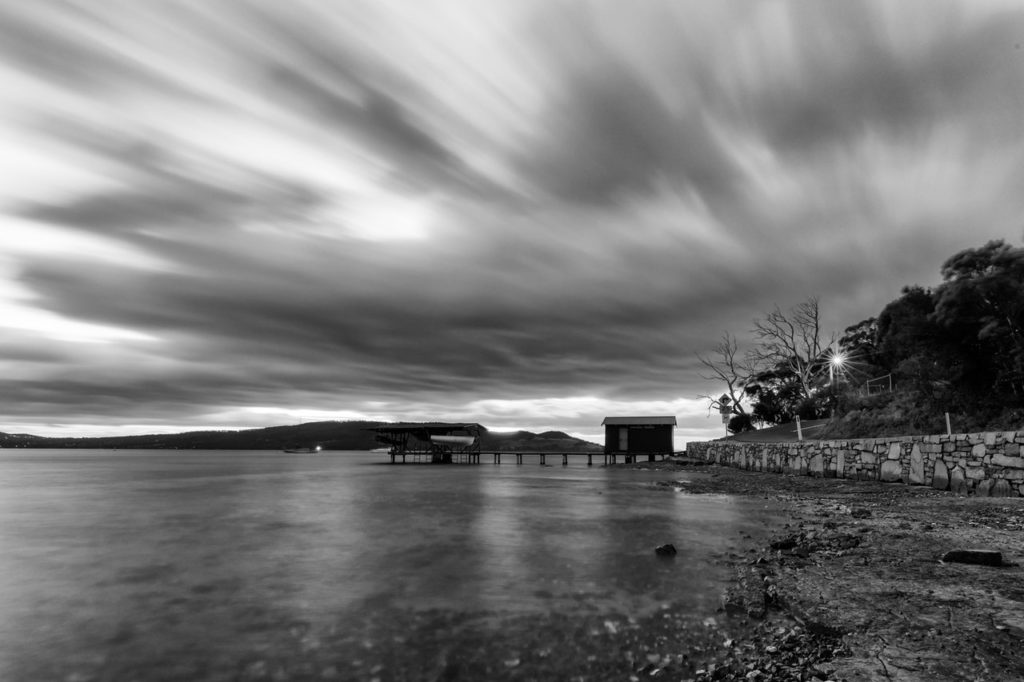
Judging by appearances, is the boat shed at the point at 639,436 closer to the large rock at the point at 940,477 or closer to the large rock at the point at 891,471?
the large rock at the point at 891,471

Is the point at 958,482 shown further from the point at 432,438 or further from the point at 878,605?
the point at 432,438

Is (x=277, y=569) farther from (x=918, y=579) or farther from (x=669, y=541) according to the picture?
(x=918, y=579)

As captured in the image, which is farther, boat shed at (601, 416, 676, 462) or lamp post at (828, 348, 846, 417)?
boat shed at (601, 416, 676, 462)

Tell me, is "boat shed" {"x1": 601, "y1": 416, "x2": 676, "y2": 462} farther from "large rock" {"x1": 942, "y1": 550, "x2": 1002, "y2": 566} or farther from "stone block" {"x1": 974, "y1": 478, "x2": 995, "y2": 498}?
"large rock" {"x1": 942, "y1": 550, "x2": 1002, "y2": 566}

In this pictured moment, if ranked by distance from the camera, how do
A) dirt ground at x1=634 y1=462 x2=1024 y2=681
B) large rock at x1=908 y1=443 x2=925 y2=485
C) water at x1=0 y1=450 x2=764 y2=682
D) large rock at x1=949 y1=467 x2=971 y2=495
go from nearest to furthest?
dirt ground at x1=634 y1=462 x2=1024 y2=681, water at x1=0 y1=450 x2=764 y2=682, large rock at x1=949 y1=467 x2=971 y2=495, large rock at x1=908 y1=443 x2=925 y2=485

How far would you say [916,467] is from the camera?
774 inches

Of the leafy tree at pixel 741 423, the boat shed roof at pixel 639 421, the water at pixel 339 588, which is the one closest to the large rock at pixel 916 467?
the water at pixel 339 588

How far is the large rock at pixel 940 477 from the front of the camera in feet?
58.2

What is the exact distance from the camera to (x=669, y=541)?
38.8ft

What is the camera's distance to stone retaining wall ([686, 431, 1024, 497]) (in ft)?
48.9

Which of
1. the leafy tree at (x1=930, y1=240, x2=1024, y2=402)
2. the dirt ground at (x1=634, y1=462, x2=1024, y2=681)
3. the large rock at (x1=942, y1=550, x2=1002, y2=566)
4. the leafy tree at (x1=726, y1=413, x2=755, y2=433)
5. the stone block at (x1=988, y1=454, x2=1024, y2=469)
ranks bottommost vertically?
the dirt ground at (x1=634, y1=462, x2=1024, y2=681)

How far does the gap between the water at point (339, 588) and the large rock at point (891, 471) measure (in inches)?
282

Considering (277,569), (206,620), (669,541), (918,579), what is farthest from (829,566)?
(277,569)

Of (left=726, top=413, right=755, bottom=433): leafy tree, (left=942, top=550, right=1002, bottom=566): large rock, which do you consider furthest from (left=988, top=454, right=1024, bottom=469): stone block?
(left=726, top=413, right=755, bottom=433): leafy tree
